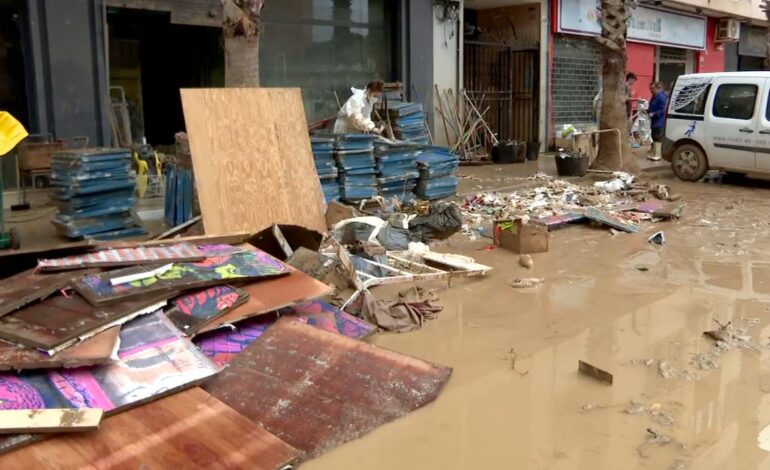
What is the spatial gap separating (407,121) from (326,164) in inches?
174

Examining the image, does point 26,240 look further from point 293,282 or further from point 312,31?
point 312,31

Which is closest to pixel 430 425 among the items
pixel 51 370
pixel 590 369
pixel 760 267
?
pixel 590 369

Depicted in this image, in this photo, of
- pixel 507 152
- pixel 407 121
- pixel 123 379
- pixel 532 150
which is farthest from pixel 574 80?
pixel 123 379

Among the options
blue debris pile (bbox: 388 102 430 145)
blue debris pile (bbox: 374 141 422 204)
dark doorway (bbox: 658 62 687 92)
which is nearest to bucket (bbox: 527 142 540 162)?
blue debris pile (bbox: 388 102 430 145)

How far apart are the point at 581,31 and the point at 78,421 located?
18501mm

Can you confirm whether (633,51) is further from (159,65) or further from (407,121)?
(159,65)

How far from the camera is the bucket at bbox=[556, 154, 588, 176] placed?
13062mm

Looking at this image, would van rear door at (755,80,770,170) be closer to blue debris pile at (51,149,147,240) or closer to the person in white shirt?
the person in white shirt

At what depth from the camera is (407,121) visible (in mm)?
13102

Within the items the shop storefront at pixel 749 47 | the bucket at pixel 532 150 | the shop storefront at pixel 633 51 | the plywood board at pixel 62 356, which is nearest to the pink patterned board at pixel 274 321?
the plywood board at pixel 62 356

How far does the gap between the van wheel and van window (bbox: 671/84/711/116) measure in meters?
0.62

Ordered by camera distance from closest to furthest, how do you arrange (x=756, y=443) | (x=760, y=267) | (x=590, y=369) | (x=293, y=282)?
(x=756, y=443) < (x=590, y=369) < (x=293, y=282) < (x=760, y=267)

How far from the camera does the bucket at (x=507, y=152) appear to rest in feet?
52.6

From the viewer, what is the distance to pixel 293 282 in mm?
4938
